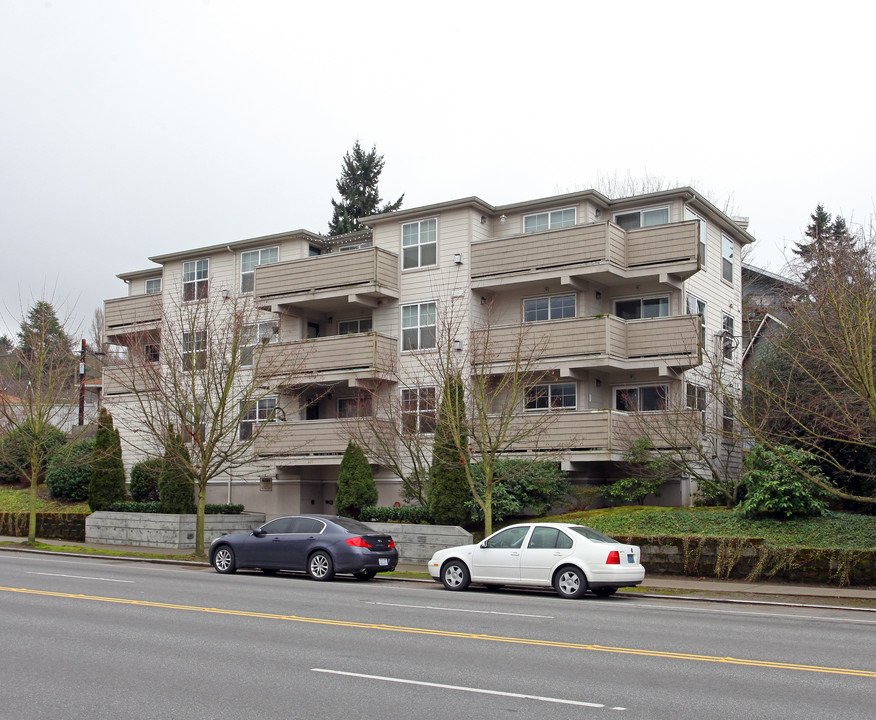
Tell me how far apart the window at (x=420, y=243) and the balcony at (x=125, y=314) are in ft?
33.6

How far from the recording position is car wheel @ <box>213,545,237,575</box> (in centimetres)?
2161

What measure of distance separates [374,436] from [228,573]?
8595mm

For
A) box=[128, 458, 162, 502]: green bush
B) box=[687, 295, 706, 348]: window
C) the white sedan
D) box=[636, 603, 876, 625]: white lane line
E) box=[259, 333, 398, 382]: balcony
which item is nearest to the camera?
box=[636, 603, 876, 625]: white lane line

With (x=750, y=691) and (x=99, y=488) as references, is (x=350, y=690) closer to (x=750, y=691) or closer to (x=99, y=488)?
(x=750, y=691)

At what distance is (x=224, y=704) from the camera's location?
7.96m

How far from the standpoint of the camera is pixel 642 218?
1179 inches

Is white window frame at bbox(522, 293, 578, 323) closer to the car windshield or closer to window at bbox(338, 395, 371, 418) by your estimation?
window at bbox(338, 395, 371, 418)

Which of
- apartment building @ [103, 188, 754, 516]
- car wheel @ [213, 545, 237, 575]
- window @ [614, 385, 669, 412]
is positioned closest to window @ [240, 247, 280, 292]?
apartment building @ [103, 188, 754, 516]

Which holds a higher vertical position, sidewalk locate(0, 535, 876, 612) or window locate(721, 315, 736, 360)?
window locate(721, 315, 736, 360)

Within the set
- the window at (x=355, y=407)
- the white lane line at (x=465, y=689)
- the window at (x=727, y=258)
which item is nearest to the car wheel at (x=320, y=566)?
the window at (x=355, y=407)

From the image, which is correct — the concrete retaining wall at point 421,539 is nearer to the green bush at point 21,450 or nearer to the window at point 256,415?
the window at point 256,415

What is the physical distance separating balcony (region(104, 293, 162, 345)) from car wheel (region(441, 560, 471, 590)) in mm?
20378

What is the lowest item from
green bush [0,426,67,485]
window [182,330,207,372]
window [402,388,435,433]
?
green bush [0,426,67,485]

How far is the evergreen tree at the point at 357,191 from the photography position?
Answer: 56844 mm
